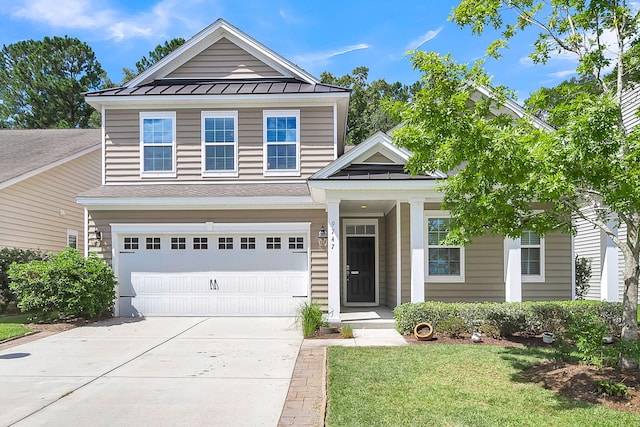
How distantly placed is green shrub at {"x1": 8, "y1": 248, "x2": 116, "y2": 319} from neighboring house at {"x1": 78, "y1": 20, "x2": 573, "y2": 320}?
1.15m

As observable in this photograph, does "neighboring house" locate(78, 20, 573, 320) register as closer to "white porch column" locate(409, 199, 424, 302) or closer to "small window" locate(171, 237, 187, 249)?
"small window" locate(171, 237, 187, 249)

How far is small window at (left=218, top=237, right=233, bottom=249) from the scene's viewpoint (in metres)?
12.4

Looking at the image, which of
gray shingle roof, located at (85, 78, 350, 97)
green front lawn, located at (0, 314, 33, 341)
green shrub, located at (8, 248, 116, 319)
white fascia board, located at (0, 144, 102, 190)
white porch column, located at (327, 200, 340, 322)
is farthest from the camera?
white fascia board, located at (0, 144, 102, 190)

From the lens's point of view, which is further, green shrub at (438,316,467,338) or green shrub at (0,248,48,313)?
green shrub at (0,248,48,313)

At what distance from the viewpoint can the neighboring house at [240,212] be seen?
12.2 meters

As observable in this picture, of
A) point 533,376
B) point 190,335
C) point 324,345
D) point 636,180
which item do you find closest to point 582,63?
point 636,180

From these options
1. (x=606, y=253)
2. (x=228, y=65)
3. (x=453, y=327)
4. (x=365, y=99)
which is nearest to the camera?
(x=453, y=327)

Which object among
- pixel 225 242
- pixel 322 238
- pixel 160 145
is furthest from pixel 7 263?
pixel 322 238

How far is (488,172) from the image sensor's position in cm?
559

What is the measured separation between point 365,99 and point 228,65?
24746 millimetres

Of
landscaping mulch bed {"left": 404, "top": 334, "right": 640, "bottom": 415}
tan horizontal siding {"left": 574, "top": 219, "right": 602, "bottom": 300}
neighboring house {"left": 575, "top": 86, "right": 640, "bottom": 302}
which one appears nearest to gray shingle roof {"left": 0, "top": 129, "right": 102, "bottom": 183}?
Answer: landscaping mulch bed {"left": 404, "top": 334, "right": 640, "bottom": 415}

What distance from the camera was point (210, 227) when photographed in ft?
40.2

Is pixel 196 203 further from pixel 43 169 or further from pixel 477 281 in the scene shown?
pixel 477 281

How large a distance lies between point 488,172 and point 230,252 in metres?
8.19
